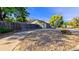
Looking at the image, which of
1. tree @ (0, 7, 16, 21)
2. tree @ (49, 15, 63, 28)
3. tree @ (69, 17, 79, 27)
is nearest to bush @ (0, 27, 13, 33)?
tree @ (0, 7, 16, 21)

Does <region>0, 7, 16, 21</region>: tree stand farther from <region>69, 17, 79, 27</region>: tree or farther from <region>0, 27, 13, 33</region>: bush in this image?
<region>69, 17, 79, 27</region>: tree

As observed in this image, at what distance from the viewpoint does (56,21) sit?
10.0ft

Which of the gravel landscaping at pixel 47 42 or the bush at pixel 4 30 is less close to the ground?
the bush at pixel 4 30

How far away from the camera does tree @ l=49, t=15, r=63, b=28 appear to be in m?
3.01

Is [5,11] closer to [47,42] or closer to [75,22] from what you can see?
[47,42]

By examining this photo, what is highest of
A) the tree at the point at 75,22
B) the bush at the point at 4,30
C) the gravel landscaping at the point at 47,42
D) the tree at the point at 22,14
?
the tree at the point at 22,14

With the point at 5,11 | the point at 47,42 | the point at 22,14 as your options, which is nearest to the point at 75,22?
the point at 47,42

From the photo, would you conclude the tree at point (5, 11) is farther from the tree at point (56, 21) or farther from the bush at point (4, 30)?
the tree at point (56, 21)

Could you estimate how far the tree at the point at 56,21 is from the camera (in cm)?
301

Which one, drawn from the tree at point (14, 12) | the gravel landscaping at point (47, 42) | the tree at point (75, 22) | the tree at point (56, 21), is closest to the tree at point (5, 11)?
the tree at point (14, 12)
